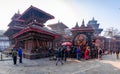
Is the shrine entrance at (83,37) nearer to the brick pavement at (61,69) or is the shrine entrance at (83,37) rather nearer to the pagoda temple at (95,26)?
the brick pavement at (61,69)

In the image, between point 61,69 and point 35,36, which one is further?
point 35,36

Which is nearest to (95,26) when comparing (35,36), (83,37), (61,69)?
(83,37)

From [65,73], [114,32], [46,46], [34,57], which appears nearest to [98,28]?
[114,32]

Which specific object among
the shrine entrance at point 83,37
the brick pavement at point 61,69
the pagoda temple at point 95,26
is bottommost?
the brick pavement at point 61,69

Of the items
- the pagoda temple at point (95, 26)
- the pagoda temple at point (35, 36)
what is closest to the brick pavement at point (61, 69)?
the pagoda temple at point (35, 36)

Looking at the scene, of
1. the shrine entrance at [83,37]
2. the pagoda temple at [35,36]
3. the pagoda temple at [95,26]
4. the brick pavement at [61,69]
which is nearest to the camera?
the brick pavement at [61,69]

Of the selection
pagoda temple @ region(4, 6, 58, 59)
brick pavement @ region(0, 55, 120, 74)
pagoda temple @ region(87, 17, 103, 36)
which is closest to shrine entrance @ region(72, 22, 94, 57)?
pagoda temple @ region(4, 6, 58, 59)

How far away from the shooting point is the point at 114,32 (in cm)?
6494

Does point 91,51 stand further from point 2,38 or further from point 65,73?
point 2,38

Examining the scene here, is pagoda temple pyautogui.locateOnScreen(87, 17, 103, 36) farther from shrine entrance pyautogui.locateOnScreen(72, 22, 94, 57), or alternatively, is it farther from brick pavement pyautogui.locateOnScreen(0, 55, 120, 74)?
brick pavement pyautogui.locateOnScreen(0, 55, 120, 74)

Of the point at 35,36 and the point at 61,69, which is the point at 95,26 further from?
the point at 61,69

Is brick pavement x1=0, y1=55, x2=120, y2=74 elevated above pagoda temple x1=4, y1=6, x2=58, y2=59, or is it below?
below

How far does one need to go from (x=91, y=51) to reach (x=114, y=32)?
46687 millimetres

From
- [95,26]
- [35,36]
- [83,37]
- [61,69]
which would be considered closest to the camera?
[61,69]
